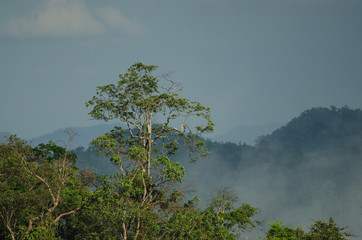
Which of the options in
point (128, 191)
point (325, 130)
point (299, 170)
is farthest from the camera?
point (325, 130)

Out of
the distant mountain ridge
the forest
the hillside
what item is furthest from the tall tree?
the distant mountain ridge

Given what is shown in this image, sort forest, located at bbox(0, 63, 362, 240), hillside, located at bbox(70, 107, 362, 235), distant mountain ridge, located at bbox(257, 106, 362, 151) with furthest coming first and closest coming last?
distant mountain ridge, located at bbox(257, 106, 362, 151) → hillside, located at bbox(70, 107, 362, 235) → forest, located at bbox(0, 63, 362, 240)

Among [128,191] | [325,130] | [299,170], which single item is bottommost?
[128,191]

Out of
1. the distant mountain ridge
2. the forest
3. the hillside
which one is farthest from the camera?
the distant mountain ridge

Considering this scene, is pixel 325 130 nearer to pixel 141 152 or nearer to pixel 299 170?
pixel 299 170

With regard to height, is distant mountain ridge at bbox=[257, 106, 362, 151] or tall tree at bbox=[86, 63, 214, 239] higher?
distant mountain ridge at bbox=[257, 106, 362, 151]

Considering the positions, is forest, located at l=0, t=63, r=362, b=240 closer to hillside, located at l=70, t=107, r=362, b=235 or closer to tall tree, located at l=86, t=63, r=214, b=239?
tall tree, located at l=86, t=63, r=214, b=239

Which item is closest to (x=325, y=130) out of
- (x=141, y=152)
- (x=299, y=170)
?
(x=299, y=170)

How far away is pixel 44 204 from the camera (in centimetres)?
1989

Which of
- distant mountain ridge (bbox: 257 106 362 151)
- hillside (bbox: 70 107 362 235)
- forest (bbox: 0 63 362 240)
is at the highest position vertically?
distant mountain ridge (bbox: 257 106 362 151)

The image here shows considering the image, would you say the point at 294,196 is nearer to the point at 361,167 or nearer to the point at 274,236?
the point at 361,167

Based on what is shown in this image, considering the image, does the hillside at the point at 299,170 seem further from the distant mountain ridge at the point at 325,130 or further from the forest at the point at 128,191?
the forest at the point at 128,191

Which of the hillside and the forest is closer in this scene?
the forest

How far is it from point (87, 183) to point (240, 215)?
10705 millimetres
